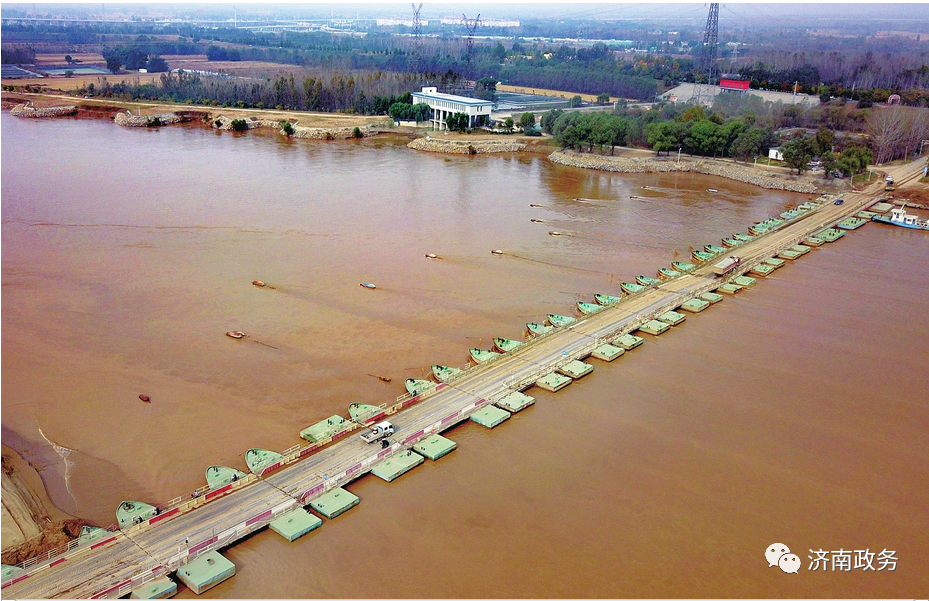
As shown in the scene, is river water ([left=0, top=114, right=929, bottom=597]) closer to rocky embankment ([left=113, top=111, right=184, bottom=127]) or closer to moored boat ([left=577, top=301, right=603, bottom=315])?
moored boat ([left=577, top=301, right=603, bottom=315])

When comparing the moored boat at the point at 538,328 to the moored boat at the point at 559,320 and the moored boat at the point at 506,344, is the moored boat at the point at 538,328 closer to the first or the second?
the moored boat at the point at 559,320

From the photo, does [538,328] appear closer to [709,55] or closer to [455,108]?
[455,108]

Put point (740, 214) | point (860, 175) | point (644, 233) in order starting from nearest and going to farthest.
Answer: point (644, 233), point (740, 214), point (860, 175)

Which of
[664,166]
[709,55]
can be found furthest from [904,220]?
[709,55]

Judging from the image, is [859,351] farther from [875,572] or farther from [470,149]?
[470,149]

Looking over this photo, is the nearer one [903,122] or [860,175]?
[860,175]

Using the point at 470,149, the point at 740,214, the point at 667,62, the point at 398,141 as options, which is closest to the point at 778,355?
the point at 740,214
